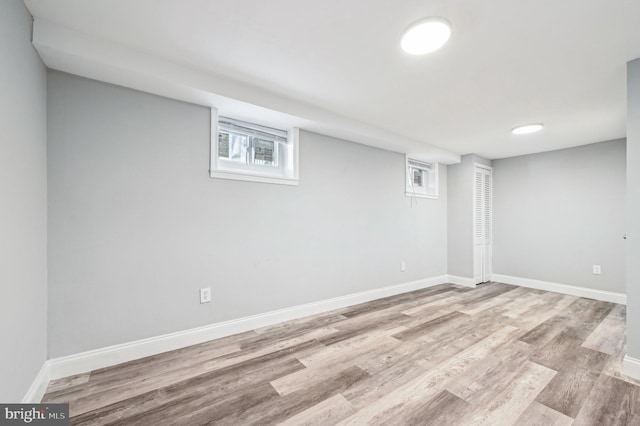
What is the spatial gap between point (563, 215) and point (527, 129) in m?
1.94

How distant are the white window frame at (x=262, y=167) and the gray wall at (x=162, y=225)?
71 mm

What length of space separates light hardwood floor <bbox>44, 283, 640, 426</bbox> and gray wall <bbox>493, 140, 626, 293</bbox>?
4.60 ft

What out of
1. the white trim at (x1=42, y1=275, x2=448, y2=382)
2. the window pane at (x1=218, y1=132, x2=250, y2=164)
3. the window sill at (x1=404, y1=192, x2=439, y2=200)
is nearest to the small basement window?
the window sill at (x1=404, y1=192, x2=439, y2=200)

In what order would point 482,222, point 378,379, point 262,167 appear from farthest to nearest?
point 482,222 < point 262,167 < point 378,379

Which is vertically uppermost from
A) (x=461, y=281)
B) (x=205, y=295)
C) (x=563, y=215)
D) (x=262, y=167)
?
(x=262, y=167)

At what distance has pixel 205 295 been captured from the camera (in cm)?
246

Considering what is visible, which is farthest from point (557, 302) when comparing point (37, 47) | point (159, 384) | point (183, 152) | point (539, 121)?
point (37, 47)

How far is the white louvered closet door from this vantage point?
470cm

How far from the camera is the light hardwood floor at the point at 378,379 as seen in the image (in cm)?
154

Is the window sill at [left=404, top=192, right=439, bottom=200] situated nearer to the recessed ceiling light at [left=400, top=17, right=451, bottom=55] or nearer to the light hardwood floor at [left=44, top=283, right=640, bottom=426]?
the light hardwood floor at [left=44, top=283, right=640, bottom=426]

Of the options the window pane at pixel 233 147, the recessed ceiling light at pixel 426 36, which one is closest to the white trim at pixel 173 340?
the window pane at pixel 233 147

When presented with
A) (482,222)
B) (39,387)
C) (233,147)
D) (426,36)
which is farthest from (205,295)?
(482,222)

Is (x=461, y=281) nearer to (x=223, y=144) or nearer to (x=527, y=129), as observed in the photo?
(x=527, y=129)

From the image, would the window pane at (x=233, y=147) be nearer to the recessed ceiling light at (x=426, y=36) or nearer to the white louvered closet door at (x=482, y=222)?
the recessed ceiling light at (x=426, y=36)
